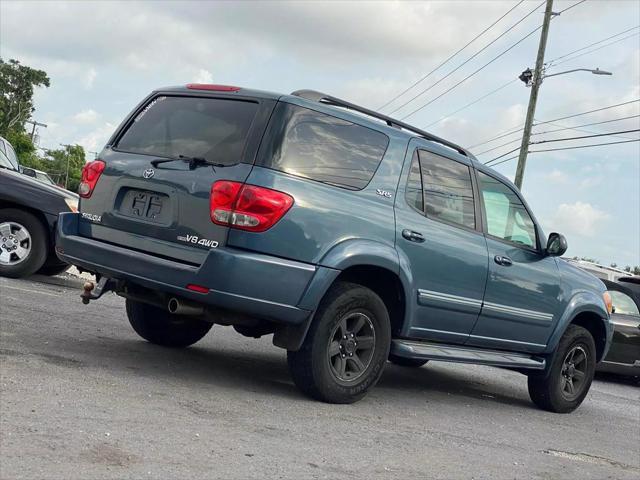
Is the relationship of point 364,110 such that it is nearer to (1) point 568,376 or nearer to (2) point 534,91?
(1) point 568,376

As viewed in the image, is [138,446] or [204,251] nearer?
[138,446]

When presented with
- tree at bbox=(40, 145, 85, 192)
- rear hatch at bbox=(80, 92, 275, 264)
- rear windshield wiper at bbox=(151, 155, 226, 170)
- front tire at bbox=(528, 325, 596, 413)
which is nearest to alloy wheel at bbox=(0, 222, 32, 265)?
rear hatch at bbox=(80, 92, 275, 264)

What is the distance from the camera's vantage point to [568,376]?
785cm

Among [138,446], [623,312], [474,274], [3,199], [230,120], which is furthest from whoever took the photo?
[623,312]

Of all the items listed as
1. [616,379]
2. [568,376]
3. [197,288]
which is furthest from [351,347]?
[616,379]

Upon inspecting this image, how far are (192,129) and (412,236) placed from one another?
167 cm

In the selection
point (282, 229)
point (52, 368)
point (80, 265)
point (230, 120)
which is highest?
point (230, 120)

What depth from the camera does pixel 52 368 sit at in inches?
212

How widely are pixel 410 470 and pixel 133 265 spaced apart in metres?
2.17

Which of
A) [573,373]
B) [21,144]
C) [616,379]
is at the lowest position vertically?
[616,379]

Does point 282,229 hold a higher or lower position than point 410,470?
higher

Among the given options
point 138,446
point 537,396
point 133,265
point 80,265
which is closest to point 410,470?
point 138,446

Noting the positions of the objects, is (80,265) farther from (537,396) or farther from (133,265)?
(537,396)

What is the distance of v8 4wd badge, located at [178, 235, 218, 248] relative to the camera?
17.0 ft
